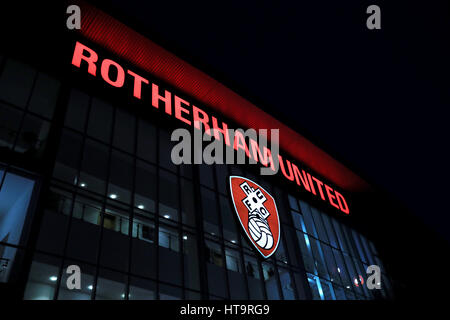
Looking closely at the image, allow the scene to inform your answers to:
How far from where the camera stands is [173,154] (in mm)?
19047

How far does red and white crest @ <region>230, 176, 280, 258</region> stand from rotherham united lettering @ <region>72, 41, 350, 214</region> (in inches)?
145

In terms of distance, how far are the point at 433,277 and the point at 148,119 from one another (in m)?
30.7

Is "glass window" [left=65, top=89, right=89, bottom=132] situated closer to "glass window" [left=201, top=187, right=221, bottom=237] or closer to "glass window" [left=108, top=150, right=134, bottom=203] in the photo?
"glass window" [left=108, top=150, right=134, bottom=203]

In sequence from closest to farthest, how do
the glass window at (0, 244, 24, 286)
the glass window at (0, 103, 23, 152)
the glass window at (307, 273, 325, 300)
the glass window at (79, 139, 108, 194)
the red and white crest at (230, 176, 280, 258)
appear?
the glass window at (0, 244, 24, 286)
the red and white crest at (230, 176, 280, 258)
the glass window at (79, 139, 108, 194)
the glass window at (0, 103, 23, 152)
the glass window at (307, 273, 325, 300)

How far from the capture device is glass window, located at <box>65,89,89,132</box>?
1659 centimetres

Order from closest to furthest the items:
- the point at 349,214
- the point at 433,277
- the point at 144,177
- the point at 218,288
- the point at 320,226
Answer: the point at 218,288, the point at 144,177, the point at 320,226, the point at 349,214, the point at 433,277

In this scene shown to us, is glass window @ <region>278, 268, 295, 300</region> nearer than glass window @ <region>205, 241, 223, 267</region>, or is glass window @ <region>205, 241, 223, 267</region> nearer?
glass window @ <region>205, 241, 223, 267</region>

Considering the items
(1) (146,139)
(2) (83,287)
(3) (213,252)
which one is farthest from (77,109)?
(3) (213,252)

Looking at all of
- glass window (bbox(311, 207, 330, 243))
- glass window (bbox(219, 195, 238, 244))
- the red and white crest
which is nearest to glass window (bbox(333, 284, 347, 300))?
glass window (bbox(311, 207, 330, 243))

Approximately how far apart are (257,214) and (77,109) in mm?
9578

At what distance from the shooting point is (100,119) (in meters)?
17.4

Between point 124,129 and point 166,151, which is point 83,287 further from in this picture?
point 124,129
